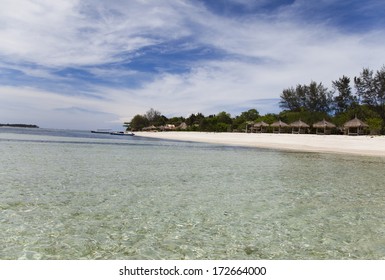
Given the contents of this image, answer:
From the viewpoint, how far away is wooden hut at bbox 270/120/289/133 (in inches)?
2339

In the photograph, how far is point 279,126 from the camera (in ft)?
196

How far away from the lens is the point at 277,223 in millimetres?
6215

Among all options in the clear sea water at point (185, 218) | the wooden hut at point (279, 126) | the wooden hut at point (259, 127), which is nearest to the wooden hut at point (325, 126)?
the wooden hut at point (279, 126)

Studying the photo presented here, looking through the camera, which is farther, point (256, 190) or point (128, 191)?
point (256, 190)

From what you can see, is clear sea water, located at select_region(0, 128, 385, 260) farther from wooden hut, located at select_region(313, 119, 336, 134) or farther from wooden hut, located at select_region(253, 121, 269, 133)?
wooden hut, located at select_region(253, 121, 269, 133)

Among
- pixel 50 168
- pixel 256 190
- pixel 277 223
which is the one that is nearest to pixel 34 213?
pixel 277 223

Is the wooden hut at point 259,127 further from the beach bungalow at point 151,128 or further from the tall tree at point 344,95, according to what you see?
the beach bungalow at point 151,128

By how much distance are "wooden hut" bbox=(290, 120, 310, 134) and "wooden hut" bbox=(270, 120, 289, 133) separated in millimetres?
1527

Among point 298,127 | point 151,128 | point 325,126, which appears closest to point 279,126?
point 298,127

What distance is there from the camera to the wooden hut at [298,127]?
57219 mm
